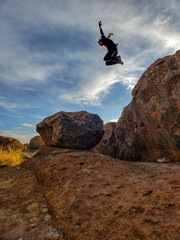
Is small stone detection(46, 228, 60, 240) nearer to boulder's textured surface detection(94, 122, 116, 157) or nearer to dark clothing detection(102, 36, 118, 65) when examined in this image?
boulder's textured surface detection(94, 122, 116, 157)


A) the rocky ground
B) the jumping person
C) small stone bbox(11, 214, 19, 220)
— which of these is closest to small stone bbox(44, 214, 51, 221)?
the rocky ground

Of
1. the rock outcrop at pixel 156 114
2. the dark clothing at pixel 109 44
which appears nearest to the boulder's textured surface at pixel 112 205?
the rock outcrop at pixel 156 114

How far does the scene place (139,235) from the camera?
4.93 feet

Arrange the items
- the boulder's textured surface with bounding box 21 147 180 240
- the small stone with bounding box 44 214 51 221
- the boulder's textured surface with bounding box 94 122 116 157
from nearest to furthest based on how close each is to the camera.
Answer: the boulder's textured surface with bounding box 21 147 180 240, the small stone with bounding box 44 214 51 221, the boulder's textured surface with bounding box 94 122 116 157

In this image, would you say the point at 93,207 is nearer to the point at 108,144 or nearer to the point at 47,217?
the point at 47,217

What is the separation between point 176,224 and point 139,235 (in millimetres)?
368

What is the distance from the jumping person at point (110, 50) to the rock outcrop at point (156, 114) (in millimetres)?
1324

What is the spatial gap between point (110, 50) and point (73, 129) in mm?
3035

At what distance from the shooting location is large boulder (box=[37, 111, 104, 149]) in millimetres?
5199

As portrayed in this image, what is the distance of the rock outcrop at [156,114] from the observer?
11.6 ft

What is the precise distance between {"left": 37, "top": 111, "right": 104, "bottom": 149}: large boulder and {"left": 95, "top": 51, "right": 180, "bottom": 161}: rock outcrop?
129 cm

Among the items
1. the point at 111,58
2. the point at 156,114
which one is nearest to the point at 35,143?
the point at 111,58

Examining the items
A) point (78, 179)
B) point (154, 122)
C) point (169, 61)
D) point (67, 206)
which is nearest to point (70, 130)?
point (78, 179)

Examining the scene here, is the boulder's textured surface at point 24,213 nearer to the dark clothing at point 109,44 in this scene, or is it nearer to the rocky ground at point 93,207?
the rocky ground at point 93,207
